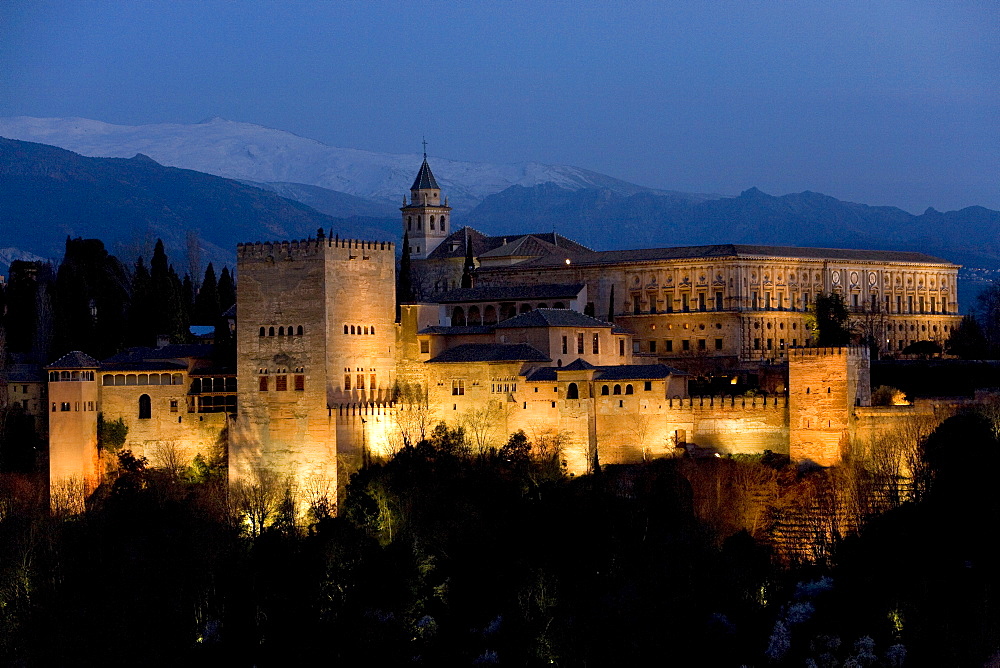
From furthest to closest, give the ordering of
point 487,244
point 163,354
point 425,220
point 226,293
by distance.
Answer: point 425,220 < point 487,244 < point 226,293 < point 163,354

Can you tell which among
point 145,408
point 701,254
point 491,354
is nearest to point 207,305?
point 145,408

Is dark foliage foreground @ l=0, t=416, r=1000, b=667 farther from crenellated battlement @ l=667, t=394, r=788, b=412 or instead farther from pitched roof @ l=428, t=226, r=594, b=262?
pitched roof @ l=428, t=226, r=594, b=262

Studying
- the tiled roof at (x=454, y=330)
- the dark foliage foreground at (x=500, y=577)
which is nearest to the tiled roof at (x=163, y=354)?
the dark foliage foreground at (x=500, y=577)

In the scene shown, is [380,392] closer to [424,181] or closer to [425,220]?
[425,220]

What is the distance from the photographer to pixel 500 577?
4659 centimetres

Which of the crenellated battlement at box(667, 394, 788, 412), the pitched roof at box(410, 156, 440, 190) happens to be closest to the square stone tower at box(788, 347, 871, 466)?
the crenellated battlement at box(667, 394, 788, 412)

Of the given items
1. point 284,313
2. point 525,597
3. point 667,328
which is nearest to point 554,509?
point 525,597

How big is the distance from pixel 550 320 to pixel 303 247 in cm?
879

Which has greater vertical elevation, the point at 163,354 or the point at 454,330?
the point at 454,330

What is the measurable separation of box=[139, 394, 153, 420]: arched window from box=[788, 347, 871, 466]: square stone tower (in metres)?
20.9

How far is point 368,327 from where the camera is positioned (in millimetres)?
54969

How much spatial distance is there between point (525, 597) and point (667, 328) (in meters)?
32.6

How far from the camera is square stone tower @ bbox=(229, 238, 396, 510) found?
176 ft

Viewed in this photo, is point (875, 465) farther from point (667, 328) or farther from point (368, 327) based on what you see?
point (667, 328)
